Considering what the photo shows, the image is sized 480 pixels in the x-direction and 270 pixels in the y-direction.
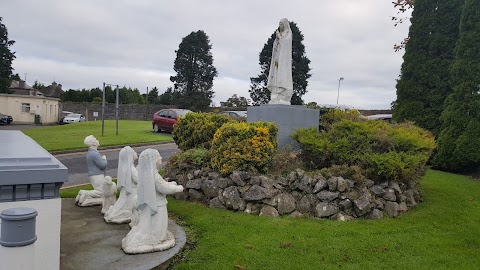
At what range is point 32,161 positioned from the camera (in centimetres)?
341

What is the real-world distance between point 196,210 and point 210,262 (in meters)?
2.20

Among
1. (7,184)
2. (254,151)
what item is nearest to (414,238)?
(254,151)

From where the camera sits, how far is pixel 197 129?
939 centimetres

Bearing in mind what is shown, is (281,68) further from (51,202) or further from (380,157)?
(51,202)

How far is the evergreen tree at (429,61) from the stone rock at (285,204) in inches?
402

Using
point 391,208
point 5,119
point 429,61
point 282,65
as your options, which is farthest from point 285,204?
point 5,119

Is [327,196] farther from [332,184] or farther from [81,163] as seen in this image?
[81,163]

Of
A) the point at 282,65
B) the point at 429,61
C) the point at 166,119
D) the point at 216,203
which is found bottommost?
the point at 216,203

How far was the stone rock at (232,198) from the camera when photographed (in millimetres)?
6535

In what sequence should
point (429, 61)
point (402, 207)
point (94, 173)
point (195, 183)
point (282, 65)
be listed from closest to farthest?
point (94, 173), point (402, 207), point (195, 183), point (282, 65), point (429, 61)

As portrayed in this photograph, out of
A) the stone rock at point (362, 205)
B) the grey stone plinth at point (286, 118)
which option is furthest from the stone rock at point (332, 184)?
the grey stone plinth at point (286, 118)

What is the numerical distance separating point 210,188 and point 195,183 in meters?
0.41

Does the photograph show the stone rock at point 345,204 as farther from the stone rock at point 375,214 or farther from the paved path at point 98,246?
the paved path at point 98,246

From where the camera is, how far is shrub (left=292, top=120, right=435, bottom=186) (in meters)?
6.96
